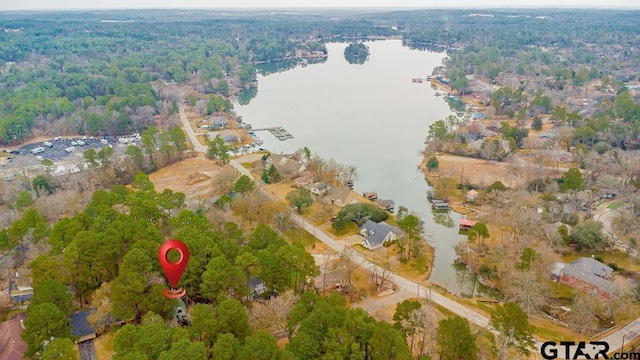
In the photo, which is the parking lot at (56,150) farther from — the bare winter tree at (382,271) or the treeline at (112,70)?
the bare winter tree at (382,271)

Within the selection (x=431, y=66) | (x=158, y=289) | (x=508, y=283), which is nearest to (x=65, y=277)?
(x=158, y=289)

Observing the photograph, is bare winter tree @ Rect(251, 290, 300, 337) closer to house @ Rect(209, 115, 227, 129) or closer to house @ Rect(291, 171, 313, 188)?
house @ Rect(291, 171, 313, 188)

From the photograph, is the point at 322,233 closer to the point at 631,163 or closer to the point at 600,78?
the point at 631,163

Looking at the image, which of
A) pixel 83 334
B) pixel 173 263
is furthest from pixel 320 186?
pixel 83 334

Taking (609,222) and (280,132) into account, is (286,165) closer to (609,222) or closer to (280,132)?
(280,132)

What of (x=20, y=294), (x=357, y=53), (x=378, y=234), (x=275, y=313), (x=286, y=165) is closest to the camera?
(x=275, y=313)

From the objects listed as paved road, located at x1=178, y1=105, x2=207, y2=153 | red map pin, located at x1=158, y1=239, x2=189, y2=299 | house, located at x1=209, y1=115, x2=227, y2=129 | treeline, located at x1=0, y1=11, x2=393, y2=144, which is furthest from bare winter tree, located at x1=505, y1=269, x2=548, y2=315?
treeline, located at x1=0, y1=11, x2=393, y2=144
